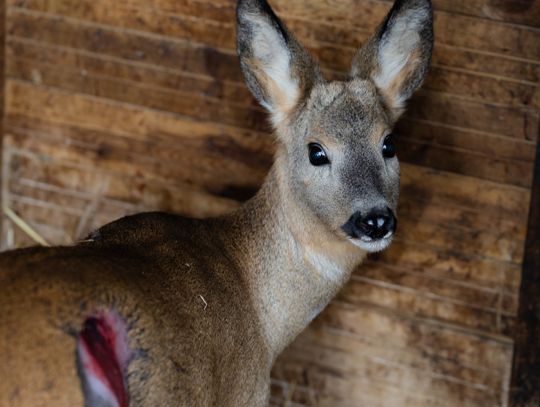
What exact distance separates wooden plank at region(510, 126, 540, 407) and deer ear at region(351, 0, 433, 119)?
92 centimetres

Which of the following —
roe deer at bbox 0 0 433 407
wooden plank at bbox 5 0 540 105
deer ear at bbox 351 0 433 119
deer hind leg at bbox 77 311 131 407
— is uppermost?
wooden plank at bbox 5 0 540 105

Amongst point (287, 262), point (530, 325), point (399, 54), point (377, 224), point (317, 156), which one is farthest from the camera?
point (530, 325)

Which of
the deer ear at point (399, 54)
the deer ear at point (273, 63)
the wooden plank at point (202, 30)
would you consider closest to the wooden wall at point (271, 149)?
the wooden plank at point (202, 30)

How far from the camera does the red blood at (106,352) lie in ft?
10.1

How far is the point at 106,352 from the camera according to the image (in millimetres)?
3133

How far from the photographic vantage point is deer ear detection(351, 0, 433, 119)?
15.6ft

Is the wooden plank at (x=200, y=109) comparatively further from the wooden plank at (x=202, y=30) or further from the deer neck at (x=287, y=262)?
the deer neck at (x=287, y=262)

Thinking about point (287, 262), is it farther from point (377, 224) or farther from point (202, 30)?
point (202, 30)

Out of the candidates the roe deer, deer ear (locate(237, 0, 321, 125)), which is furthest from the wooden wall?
deer ear (locate(237, 0, 321, 125))

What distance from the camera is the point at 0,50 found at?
6.20m

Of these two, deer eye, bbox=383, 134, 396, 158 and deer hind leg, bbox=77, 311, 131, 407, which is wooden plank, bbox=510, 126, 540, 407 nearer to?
deer eye, bbox=383, 134, 396, 158

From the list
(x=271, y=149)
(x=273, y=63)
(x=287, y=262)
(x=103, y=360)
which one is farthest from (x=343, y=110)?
(x=103, y=360)

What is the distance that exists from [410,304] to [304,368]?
88cm

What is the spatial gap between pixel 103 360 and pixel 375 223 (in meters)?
1.61
